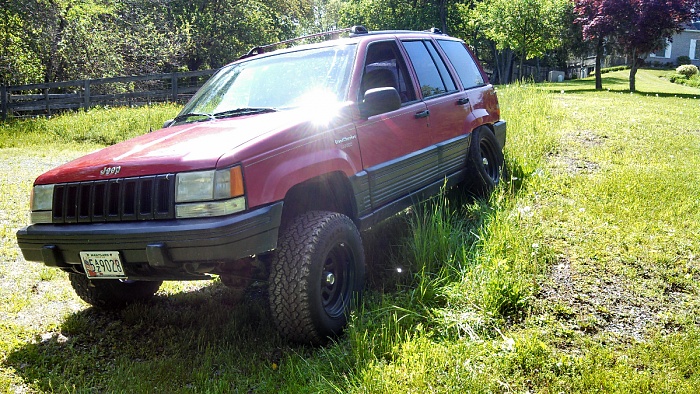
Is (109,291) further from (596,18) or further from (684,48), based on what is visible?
(684,48)

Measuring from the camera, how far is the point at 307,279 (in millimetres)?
3414

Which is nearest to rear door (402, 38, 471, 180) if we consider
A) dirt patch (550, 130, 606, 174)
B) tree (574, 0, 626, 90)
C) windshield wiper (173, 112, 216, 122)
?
dirt patch (550, 130, 606, 174)

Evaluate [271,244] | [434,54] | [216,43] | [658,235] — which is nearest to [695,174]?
[658,235]

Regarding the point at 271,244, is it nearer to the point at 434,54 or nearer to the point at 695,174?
the point at 434,54

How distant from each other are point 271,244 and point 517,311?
165 centimetres

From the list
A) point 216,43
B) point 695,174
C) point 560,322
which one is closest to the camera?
point 560,322

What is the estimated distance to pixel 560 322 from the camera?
3.55m

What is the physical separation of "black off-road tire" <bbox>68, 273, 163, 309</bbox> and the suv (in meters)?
0.01

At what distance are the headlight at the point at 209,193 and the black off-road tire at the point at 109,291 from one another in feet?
4.29

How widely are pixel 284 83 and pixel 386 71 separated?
0.88 meters

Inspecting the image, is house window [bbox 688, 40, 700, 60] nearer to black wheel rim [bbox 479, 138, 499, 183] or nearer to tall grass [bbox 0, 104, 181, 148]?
tall grass [bbox 0, 104, 181, 148]

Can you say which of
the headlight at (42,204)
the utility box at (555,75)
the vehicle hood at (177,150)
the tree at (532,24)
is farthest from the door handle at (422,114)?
the utility box at (555,75)

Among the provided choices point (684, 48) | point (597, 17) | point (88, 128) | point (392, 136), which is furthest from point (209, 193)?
point (684, 48)

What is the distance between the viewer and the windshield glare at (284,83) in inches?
167
